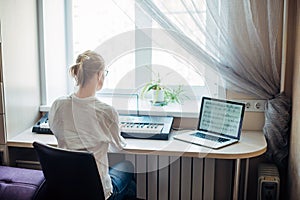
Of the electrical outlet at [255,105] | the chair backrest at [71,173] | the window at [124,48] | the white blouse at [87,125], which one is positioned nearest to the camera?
the chair backrest at [71,173]

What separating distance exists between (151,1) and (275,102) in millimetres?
975

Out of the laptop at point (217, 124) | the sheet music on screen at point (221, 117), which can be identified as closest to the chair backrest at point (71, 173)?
the laptop at point (217, 124)

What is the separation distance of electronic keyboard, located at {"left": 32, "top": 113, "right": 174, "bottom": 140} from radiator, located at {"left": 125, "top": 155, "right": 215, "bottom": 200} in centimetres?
25

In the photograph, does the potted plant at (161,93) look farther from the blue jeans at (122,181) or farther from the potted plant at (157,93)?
the blue jeans at (122,181)

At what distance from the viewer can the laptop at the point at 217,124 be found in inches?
83.3

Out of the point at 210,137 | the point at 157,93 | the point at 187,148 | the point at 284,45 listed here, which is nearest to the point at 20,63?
the point at 157,93

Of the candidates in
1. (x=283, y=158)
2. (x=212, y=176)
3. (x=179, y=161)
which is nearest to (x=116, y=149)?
(x=179, y=161)

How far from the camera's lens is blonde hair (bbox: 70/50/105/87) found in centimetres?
183

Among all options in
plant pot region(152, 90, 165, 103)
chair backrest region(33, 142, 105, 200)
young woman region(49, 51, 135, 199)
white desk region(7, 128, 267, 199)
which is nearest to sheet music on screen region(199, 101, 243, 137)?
white desk region(7, 128, 267, 199)

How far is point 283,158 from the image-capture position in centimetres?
227

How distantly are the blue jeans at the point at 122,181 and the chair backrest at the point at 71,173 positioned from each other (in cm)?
21

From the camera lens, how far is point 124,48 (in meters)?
2.56

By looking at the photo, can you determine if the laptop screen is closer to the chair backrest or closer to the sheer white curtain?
the sheer white curtain

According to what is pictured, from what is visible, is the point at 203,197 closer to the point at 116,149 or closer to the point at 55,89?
the point at 116,149
